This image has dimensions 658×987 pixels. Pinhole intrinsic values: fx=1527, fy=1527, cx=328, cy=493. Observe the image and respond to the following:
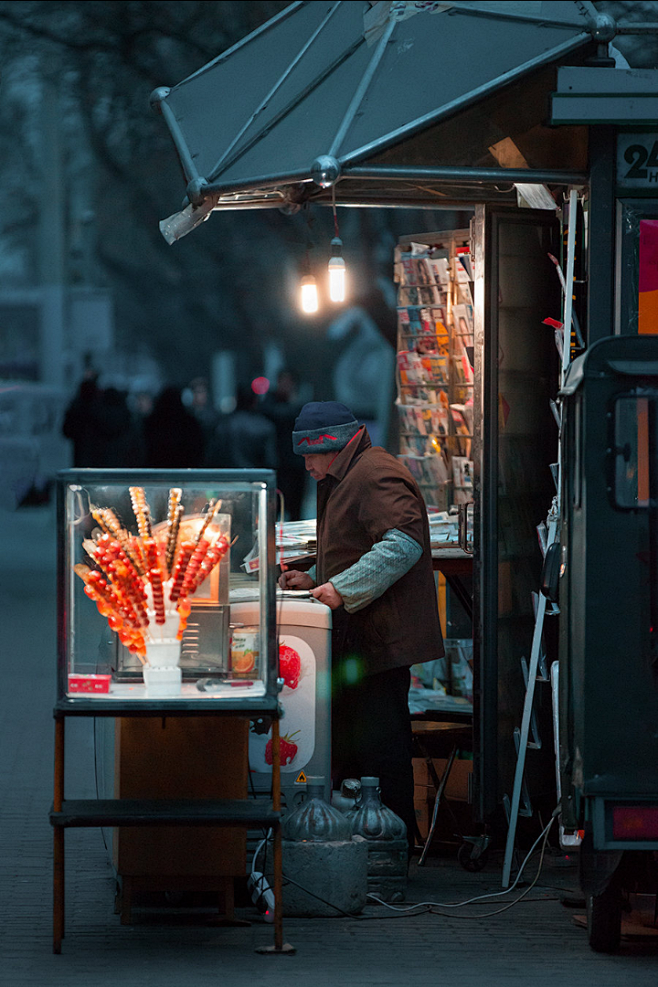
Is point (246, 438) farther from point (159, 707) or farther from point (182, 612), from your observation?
point (159, 707)

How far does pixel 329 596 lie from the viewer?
20.0 feet

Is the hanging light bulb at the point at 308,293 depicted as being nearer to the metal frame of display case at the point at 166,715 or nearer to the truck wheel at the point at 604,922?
the metal frame of display case at the point at 166,715

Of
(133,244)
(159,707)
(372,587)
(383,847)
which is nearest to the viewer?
(159,707)

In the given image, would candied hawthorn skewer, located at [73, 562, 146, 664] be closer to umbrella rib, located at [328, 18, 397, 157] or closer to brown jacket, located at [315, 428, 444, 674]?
brown jacket, located at [315, 428, 444, 674]

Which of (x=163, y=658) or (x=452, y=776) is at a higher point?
(x=163, y=658)

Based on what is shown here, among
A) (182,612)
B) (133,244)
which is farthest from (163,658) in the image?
(133,244)

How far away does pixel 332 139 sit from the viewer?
603 cm

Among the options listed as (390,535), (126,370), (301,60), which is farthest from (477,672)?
(126,370)

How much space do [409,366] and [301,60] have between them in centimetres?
215

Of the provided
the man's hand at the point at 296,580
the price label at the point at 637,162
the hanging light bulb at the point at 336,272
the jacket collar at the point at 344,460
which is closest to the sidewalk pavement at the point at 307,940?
the man's hand at the point at 296,580

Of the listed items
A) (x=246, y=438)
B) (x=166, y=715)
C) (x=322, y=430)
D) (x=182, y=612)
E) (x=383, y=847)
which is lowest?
(x=383, y=847)

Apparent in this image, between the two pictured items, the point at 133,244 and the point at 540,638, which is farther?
the point at 133,244

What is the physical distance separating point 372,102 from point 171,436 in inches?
493

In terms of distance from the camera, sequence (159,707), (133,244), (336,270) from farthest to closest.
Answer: (133,244), (336,270), (159,707)
